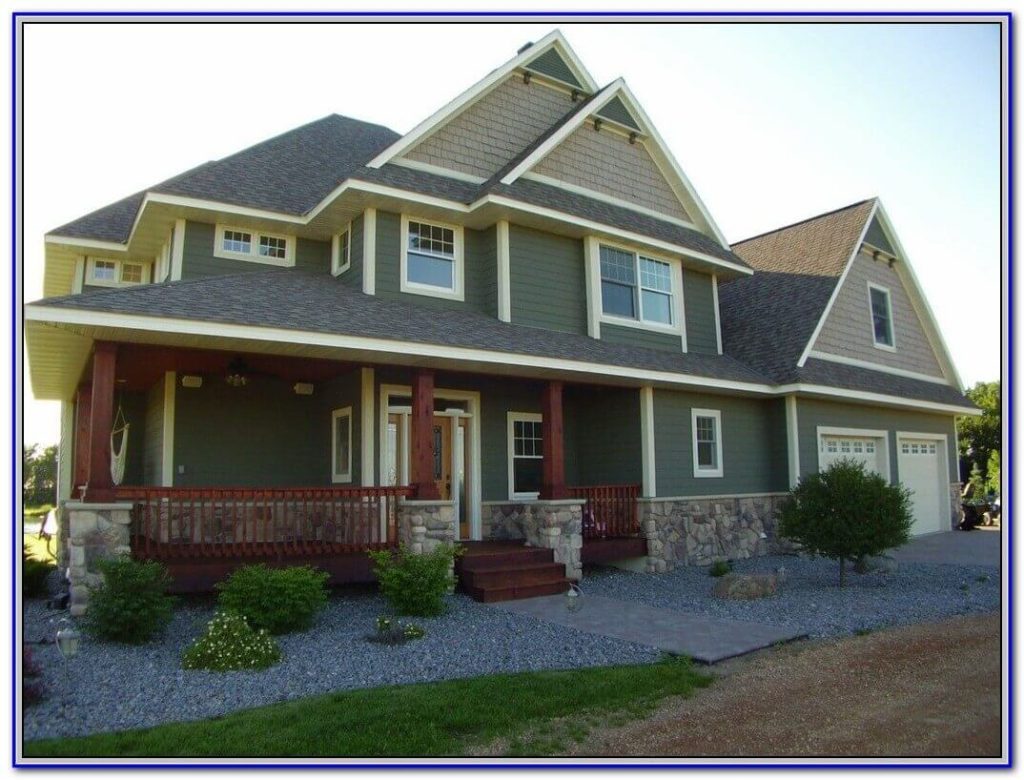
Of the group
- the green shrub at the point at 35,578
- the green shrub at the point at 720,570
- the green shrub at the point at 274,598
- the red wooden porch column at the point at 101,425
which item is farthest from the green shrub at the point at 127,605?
the green shrub at the point at 720,570

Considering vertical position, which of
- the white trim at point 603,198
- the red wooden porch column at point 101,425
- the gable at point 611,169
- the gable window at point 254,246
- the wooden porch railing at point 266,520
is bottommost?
the wooden porch railing at point 266,520

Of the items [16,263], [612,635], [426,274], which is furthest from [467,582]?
[16,263]

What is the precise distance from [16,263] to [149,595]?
369 centimetres

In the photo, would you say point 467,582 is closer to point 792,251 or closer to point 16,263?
point 16,263

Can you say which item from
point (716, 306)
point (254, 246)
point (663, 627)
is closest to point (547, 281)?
point (716, 306)

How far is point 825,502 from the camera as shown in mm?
11883

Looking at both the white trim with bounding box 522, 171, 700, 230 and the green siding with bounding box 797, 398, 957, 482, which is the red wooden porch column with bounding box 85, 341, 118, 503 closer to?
the white trim with bounding box 522, 171, 700, 230

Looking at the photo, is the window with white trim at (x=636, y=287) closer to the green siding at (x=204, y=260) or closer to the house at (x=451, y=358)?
the house at (x=451, y=358)

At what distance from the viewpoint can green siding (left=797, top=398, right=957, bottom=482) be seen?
15.7m

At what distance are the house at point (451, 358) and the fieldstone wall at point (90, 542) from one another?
0.9 inches

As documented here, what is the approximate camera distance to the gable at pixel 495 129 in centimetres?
1336

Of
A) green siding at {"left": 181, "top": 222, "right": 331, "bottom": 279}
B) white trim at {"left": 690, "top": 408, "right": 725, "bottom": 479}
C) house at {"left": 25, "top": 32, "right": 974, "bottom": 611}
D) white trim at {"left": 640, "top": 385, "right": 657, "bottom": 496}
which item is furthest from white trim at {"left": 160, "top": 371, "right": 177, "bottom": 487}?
white trim at {"left": 690, "top": 408, "right": 725, "bottom": 479}

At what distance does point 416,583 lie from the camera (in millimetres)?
9211

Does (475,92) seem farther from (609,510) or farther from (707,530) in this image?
(707,530)
